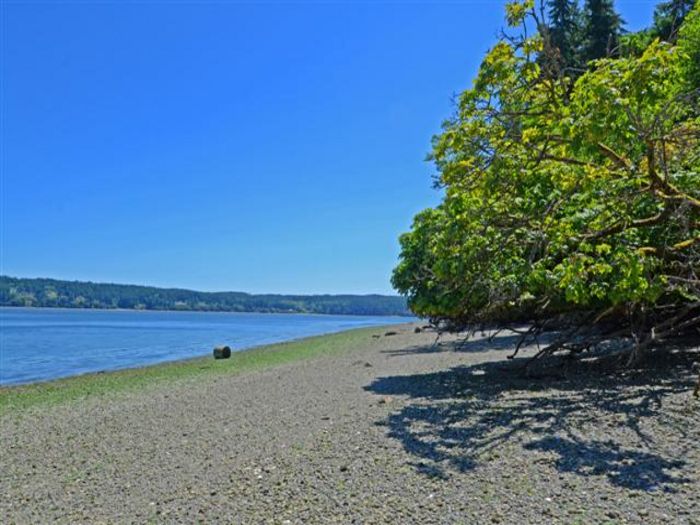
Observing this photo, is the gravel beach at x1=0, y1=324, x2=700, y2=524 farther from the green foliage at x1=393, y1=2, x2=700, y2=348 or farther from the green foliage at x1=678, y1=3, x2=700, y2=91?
the green foliage at x1=678, y1=3, x2=700, y2=91

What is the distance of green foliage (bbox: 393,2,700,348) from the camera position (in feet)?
21.2

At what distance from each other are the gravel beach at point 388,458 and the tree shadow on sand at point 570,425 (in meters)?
0.03

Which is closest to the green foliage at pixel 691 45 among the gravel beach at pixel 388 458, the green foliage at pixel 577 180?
the green foliage at pixel 577 180

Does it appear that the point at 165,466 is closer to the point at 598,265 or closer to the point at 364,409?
the point at 364,409

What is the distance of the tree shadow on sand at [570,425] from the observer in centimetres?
573

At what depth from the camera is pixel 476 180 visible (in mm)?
8734

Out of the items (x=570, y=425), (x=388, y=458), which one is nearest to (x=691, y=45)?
(x=570, y=425)

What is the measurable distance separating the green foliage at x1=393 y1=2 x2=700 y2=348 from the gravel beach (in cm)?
175

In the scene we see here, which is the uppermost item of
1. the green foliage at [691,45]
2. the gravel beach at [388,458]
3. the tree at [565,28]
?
the tree at [565,28]

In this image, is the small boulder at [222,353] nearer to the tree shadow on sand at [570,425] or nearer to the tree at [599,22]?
the tree shadow on sand at [570,425]

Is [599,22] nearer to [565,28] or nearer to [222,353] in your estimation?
[565,28]

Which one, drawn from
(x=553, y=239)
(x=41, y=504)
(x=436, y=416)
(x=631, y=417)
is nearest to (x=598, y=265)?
(x=553, y=239)

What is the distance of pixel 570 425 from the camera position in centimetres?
721

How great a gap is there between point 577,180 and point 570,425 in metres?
3.51
